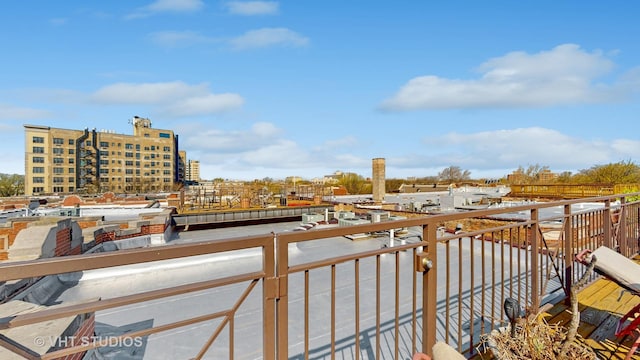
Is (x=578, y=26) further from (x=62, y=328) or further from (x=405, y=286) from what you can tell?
(x=62, y=328)

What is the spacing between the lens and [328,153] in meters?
35.5

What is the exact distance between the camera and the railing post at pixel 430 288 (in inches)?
64.3

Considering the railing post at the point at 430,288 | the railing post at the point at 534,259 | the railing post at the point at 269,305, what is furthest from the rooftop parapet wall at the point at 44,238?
the railing post at the point at 534,259

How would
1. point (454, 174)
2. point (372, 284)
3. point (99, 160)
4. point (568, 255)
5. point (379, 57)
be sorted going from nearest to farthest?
point (568, 255) → point (372, 284) → point (379, 57) → point (454, 174) → point (99, 160)

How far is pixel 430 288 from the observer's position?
1.66 metres

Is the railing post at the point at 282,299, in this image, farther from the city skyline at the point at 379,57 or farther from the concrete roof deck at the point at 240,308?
the city skyline at the point at 379,57

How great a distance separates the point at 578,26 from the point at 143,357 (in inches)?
496

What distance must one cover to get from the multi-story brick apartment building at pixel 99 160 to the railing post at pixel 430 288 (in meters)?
44.2

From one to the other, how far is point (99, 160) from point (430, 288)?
64942 millimetres

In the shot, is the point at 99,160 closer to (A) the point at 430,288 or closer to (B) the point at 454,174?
(B) the point at 454,174

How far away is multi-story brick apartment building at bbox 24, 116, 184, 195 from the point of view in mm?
46156

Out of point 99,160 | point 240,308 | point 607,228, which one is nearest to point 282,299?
point 240,308

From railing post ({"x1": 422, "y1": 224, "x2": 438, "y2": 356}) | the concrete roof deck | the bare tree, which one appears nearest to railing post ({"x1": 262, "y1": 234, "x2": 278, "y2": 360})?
railing post ({"x1": 422, "y1": 224, "x2": 438, "y2": 356})

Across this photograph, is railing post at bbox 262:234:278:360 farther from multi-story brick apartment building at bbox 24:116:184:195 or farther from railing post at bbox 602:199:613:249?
multi-story brick apartment building at bbox 24:116:184:195
